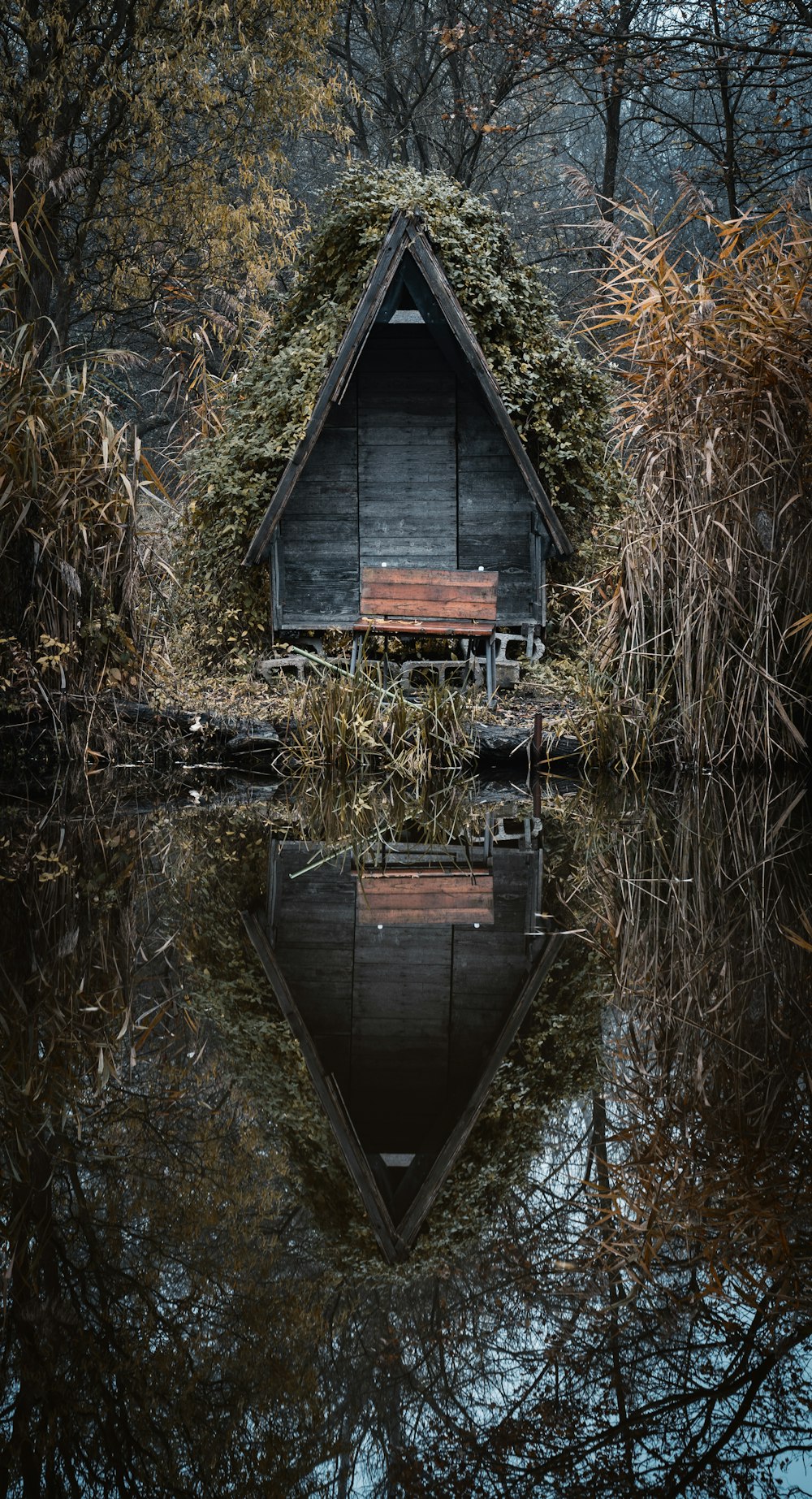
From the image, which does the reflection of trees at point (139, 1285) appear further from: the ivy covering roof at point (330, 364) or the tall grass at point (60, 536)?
the ivy covering roof at point (330, 364)

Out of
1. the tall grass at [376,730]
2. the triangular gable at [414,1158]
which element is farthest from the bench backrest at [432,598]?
the triangular gable at [414,1158]

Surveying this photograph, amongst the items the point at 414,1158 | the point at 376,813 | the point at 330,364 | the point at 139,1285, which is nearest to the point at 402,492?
the point at 330,364

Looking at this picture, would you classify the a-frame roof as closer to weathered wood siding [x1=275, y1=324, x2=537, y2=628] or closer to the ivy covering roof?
the ivy covering roof

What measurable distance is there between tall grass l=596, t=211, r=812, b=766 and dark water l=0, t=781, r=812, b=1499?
11.8ft

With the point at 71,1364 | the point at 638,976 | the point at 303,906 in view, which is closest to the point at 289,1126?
the point at 71,1364

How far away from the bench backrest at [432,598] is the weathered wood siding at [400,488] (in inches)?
48.7

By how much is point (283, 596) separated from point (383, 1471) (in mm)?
10980

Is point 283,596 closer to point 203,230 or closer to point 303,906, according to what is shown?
point 203,230

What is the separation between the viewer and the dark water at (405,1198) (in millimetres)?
1500

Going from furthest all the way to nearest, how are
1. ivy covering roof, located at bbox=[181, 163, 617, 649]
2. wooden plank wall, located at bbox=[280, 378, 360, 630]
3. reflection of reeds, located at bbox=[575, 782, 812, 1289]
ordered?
wooden plank wall, located at bbox=[280, 378, 360, 630]
ivy covering roof, located at bbox=[181, 163, 617, 649]
reflection of reeds, located at bbox=[575, 782, 812, 1289]

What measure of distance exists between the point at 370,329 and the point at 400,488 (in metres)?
1.71

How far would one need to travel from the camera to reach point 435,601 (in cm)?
1087

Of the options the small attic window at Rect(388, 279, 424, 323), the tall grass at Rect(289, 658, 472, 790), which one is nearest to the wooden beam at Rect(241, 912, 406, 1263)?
the tall grass at Rect(289, 658, 472, 790)

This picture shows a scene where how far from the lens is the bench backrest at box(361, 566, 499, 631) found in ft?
35.6
